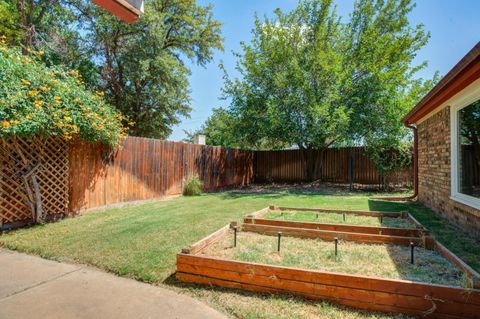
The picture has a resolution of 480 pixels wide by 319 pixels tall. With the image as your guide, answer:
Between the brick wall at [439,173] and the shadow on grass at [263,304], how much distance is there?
3194 millimetres

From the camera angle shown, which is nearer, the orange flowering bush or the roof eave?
the roof eave

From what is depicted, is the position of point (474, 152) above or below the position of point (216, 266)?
above

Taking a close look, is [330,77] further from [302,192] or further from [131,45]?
[131,45]

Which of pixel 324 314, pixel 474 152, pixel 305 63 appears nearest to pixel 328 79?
pixel 305 63

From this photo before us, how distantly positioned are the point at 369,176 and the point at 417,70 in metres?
5.35

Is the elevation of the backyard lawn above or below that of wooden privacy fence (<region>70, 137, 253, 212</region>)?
below

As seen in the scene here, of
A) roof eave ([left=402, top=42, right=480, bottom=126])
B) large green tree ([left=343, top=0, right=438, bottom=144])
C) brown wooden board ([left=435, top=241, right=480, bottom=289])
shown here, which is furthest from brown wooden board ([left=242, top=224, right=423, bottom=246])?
large green tree ([left=343, top=0, right=438, bottom=144])

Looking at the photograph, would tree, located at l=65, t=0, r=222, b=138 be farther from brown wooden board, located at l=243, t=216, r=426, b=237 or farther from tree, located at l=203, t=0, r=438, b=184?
brown wooden board, located at l=243, t=216, r=426, b=237

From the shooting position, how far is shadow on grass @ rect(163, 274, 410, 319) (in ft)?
7.93

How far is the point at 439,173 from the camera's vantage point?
6219mm

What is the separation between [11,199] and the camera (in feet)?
18.4

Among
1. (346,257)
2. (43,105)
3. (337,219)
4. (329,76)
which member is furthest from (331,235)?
(329,76)

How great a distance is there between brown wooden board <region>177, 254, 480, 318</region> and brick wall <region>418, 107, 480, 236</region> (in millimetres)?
2693

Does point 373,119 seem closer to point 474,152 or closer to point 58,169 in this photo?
point 474,152
